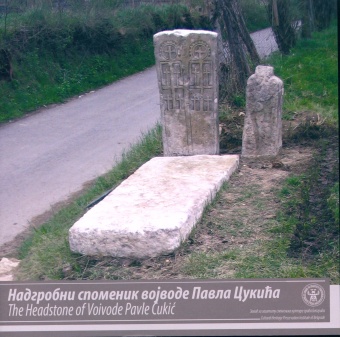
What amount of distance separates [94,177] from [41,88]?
5.90 metres

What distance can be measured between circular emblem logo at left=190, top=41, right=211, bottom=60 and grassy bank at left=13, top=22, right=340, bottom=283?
1.14 metres

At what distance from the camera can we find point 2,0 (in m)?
13.9

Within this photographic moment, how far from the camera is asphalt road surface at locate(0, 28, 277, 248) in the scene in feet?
23.6

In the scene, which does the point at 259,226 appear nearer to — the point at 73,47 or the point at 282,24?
the point at 282,24

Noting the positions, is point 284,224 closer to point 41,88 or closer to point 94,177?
point 94,177

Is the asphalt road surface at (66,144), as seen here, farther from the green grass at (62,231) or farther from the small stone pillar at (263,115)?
the small stone pillar at (263,115)

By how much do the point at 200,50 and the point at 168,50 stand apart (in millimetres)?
343

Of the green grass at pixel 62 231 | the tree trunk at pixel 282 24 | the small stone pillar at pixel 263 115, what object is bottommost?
the green grass at pixel 62 231

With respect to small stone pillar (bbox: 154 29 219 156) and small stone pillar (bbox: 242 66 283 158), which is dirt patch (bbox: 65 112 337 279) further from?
small stone pillar (bbox: 154 29 219 156)

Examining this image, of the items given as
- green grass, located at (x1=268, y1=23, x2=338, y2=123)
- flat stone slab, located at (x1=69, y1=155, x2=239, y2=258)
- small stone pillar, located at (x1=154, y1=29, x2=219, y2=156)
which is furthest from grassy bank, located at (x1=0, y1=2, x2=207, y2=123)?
flat stone slab, located at (x1=69, y1=155, x2=239, y2=258)

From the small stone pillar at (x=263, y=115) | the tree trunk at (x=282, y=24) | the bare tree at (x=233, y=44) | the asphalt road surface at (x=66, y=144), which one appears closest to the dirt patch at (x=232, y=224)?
the small stone pillar at (x=263, y=115)

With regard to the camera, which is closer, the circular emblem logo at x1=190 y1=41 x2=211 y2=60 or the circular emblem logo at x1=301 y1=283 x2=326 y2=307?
the circular emblem logo at x1=301 y1=283 x2=326 y2=307

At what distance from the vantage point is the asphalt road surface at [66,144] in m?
7.20

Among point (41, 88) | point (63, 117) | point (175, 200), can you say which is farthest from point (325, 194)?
point (41, 88)
